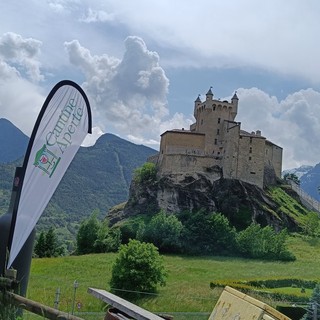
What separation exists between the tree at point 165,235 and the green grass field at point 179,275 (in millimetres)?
2208

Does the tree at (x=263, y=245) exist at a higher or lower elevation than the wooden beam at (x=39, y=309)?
higher

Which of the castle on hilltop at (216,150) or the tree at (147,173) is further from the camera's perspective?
the tree at (147,173)

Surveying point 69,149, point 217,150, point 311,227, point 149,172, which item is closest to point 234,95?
point 217,150

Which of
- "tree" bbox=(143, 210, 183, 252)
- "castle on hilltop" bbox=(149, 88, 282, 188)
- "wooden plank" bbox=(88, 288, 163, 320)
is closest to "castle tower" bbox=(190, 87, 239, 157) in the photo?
"castle on hilltop" bbox=(149, 88, 282, 188)

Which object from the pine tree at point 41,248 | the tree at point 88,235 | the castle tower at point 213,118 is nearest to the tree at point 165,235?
the tree at point 88,235

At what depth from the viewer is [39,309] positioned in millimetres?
4922

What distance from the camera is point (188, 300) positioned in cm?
2470

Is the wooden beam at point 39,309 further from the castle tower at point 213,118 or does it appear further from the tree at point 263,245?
the castle tower at point 213,118

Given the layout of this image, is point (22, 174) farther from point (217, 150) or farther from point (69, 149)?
point (217, 150)

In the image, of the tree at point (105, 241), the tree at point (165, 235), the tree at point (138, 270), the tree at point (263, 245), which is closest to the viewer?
the tree at point (138, 270)

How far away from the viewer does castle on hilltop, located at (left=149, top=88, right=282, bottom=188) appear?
64.4m

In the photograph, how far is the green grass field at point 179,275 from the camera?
2269 cm

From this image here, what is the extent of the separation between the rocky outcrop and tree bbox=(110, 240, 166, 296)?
108 ft

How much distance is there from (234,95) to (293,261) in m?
31.7
